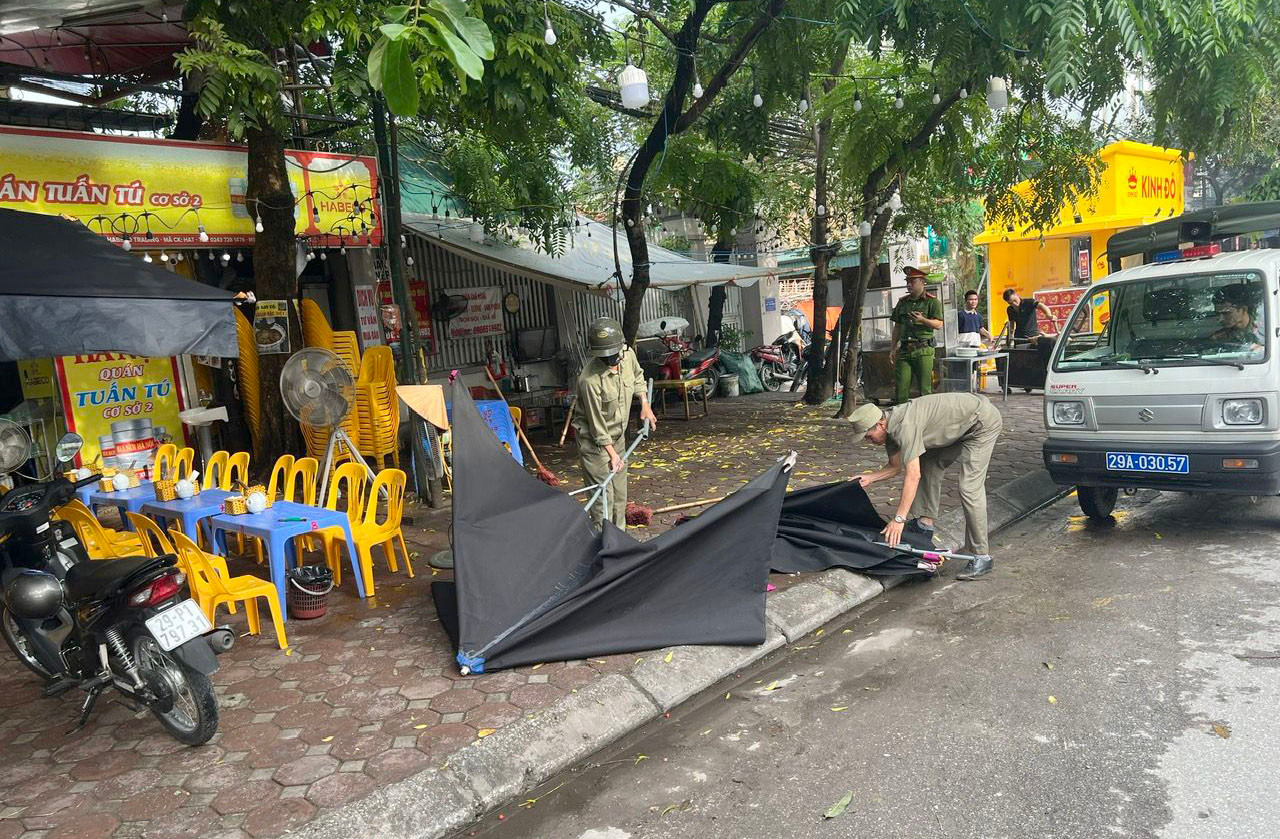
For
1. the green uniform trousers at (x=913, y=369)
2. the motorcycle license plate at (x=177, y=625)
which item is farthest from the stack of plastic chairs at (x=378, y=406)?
the green uniform trousers at (x=913, y=369)

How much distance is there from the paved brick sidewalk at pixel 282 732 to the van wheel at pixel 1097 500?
4.05m

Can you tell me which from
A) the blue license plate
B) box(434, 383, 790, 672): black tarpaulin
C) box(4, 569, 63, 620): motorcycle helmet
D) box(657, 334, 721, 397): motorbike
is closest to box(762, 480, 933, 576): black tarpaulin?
box(434, 383, 790, 672): black tarpaulin

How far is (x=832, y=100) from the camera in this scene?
10336 mm

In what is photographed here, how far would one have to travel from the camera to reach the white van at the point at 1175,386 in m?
5.62

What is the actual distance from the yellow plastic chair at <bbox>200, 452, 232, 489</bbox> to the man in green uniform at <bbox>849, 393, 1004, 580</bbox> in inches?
187

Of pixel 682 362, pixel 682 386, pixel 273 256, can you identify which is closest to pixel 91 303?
pixel 273 256

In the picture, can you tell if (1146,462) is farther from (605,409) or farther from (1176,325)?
(605,409)

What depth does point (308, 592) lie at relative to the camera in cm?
544

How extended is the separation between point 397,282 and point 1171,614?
254 inches

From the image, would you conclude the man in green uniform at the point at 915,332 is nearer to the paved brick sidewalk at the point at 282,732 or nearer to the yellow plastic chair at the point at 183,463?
the paved brick sidewalk at the point at 282,732

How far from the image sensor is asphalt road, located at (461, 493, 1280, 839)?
3.17 m

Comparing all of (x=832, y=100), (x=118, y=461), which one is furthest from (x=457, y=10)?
(x=832, y=100)

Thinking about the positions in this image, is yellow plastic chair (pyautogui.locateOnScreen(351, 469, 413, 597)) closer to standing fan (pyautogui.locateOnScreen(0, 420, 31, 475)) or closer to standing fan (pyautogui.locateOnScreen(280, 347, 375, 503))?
standing fan (pyautogui.locateOnScreen(280, 347, 375, 503))

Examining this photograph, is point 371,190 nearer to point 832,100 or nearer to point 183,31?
point 183,31
